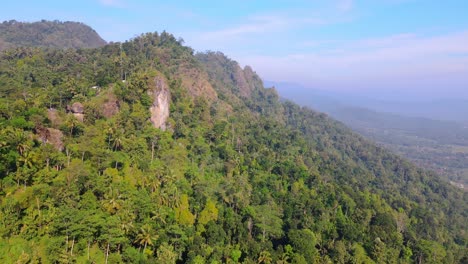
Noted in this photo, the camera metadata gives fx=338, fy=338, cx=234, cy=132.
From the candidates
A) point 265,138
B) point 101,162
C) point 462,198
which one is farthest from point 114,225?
point 462,198

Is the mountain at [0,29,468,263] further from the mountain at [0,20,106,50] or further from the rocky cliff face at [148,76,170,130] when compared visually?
the mountain at [0,20,106,50]

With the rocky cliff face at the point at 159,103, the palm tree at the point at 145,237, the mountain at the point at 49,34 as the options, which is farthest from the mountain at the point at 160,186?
the mountain at the point at 49,34

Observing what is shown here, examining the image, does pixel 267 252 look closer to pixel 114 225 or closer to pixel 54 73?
pixel 114 225

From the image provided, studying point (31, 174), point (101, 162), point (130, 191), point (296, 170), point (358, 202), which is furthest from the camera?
point (296, 170)

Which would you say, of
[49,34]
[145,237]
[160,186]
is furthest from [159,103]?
[49,34]

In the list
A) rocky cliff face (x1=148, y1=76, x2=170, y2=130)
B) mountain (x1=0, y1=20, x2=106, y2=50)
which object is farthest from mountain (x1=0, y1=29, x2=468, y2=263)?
mountain (x1=0, y1=20, x2=106, y2=50)

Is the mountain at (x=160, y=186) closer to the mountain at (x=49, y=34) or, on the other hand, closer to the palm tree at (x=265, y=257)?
the palm tree at (x=265, y=257)

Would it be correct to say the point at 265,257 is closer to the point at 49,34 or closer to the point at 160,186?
the point at 160,186
